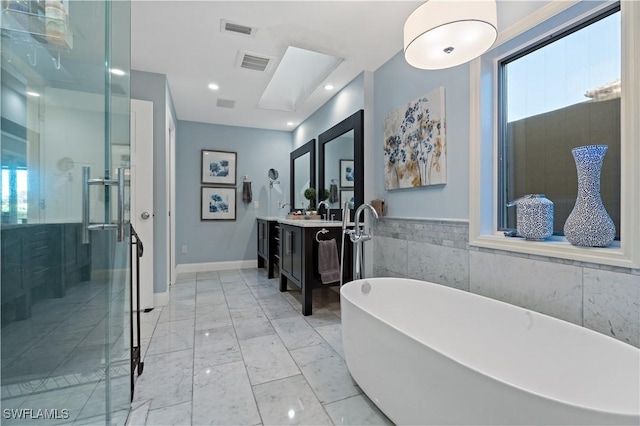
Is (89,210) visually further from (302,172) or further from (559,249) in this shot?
(302,172)

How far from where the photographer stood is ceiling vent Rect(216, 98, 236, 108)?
379cm

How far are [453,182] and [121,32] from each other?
214cm

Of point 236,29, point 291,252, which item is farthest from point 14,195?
point 291,252

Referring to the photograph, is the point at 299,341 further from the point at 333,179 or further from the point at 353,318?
the point at 333,179

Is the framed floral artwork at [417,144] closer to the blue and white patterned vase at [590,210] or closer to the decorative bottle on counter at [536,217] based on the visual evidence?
the decorative bottle on counter at [536,217]

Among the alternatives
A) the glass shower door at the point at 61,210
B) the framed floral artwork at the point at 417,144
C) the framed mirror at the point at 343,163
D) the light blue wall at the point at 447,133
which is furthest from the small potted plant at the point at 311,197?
the glass shower door at the point at 61,210

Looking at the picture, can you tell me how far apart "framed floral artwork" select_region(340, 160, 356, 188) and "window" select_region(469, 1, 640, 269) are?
1.44 meters

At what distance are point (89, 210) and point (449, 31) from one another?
5.68ft

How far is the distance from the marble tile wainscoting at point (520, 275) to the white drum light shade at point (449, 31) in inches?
42.1

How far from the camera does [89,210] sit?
1080 millimetres

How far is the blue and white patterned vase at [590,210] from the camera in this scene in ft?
4.33

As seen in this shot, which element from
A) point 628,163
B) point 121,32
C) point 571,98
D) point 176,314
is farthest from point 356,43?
point 176,314

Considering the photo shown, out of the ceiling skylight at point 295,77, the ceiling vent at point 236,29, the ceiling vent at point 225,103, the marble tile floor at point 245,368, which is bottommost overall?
the marble tile floor at point 245,368

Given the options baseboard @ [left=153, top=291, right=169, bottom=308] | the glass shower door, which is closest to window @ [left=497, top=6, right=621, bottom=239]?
the glass shower door
